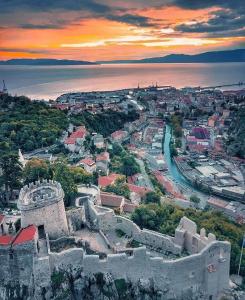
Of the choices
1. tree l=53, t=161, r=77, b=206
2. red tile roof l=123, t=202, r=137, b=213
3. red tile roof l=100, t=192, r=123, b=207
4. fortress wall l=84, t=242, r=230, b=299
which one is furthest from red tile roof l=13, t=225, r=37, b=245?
red tile roof l=123, t=202, r=137, b=213

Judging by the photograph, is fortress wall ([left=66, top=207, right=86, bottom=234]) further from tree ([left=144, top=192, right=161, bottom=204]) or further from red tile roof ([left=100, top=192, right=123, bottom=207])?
tree ([left=144, top=192, right=161, bottom=204])

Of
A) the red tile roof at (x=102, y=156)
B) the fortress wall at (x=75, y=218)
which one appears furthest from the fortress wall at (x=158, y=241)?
the red tile roof at (x=102, y=156)

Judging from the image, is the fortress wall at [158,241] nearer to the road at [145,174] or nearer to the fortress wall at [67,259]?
the fortress wall at [67,259]

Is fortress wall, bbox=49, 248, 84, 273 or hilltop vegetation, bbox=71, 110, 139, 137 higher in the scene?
fortress wall, bbox=49, 248, 84, 273

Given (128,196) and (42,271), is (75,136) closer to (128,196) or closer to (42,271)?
(128,196)

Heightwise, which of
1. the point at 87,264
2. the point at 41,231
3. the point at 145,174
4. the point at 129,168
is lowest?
the point at 145,174

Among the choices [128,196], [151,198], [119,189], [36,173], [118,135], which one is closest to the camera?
[36,173]

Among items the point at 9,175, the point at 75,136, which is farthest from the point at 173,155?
the point at 9,175

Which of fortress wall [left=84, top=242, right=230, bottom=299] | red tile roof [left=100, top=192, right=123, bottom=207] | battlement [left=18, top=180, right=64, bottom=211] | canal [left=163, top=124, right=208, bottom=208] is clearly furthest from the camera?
canal [left=163, top=124, right=208, bottom=208]
